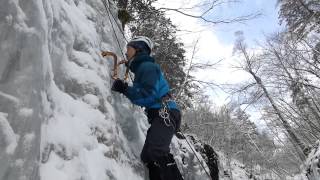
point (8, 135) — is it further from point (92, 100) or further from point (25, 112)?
point (92, 100)

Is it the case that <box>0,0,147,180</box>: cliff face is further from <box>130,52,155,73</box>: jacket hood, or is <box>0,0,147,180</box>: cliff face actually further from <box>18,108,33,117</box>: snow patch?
<box>130,52,155,73</box>: jacket hood

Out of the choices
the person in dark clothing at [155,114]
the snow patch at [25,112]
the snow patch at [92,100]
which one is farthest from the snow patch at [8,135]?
the person in dark clothing at [155,114]

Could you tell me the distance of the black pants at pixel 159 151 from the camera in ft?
14.1

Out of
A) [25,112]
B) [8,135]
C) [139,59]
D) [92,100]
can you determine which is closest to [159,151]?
[92,100]

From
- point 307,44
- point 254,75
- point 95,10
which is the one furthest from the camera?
point 254,75

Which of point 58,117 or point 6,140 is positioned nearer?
point 6,140

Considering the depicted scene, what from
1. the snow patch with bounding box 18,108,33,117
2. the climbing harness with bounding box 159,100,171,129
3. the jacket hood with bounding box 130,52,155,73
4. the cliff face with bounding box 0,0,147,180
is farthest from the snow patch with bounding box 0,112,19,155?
the jacket hood with bounding box 130,52,155,73

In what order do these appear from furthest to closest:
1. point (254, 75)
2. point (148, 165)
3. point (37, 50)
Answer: point (254, 75), point (148, 165), point (37, 50)

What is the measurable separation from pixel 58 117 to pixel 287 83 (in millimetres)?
16788

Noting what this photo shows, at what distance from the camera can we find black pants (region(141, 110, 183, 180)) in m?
4.29

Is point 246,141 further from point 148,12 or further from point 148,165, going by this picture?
point 148,165

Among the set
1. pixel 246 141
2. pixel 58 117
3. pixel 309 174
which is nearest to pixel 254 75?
pixel 246 141

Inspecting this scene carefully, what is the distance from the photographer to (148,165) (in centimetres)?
457

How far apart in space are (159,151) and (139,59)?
1.17 m
